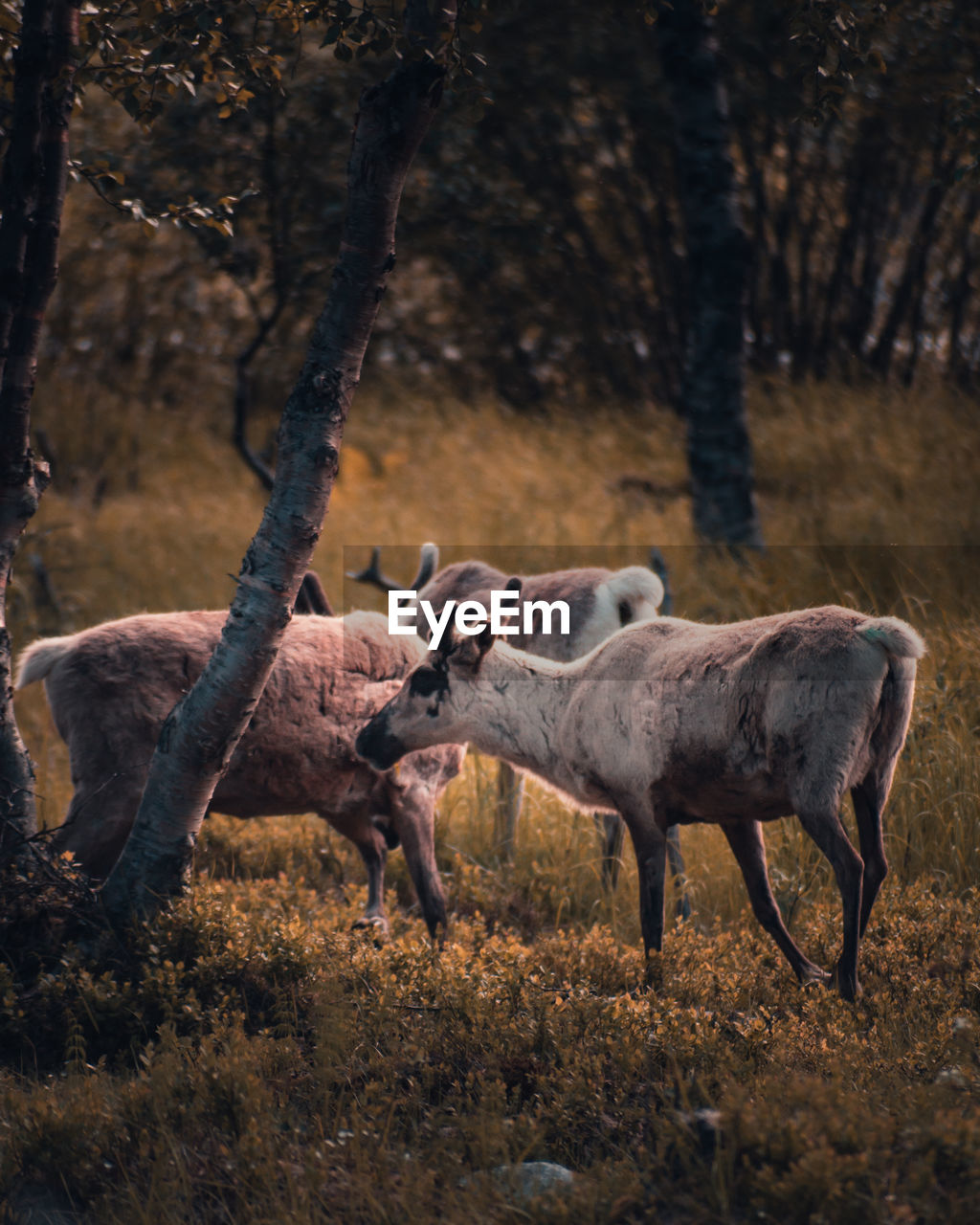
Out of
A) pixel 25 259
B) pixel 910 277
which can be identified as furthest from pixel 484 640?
pixel 910 277

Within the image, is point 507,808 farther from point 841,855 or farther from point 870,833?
point 841,855

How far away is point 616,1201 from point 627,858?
364 cm

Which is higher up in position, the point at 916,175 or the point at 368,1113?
the point at 916,175

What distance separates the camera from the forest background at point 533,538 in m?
3.86

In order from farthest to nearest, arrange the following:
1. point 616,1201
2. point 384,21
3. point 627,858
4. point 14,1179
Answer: point 627,858 → point 384,21 → point 14,1179 → point 616,1201

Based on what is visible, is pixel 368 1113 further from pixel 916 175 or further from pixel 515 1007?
pixel 916 175

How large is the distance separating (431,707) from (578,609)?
156cm

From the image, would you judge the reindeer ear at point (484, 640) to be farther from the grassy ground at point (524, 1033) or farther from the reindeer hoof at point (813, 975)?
the reindeer hoof at point (813, 975)

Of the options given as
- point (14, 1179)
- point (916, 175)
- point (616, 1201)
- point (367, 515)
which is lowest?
point (14, 1179)

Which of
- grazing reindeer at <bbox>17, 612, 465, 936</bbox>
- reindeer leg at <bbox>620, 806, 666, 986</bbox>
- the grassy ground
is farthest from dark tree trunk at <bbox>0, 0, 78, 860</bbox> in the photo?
reindeer leg at <bbox>620, 806, 666, 986</bbox>

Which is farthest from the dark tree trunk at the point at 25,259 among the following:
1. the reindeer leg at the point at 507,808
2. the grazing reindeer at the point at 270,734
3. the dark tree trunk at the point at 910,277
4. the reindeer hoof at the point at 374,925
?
the dark tree trunk at the point at 910,277

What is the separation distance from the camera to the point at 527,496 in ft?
48.7

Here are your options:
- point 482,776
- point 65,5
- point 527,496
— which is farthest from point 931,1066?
point 527,496

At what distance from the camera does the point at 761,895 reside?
5277 millimetres
